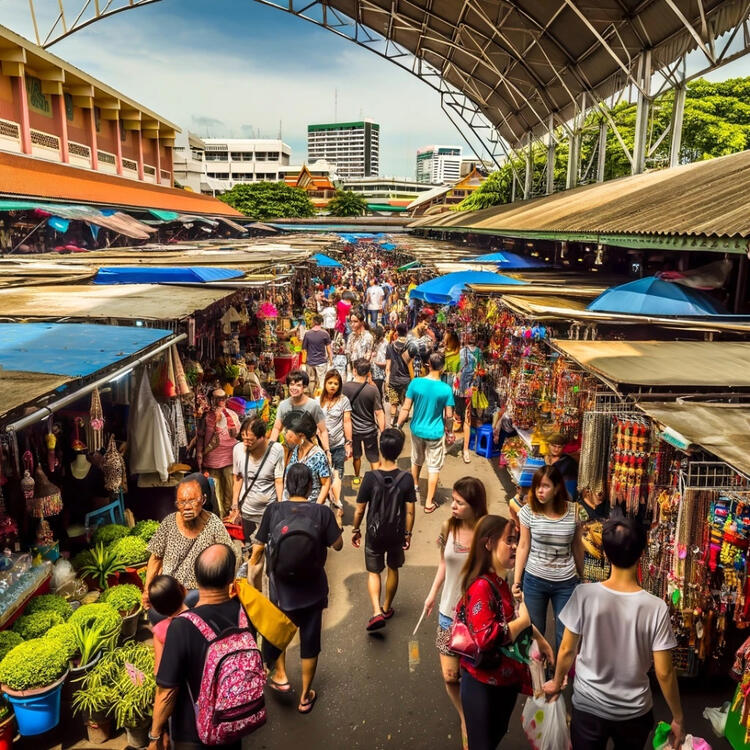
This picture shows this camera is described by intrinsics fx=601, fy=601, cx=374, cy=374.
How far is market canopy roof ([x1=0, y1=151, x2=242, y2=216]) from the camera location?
13.8m

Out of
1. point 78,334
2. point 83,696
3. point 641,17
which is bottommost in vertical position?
point 83,696

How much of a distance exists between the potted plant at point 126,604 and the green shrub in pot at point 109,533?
0.58 metres

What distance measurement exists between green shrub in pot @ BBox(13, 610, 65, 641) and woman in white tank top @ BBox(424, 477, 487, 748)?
235cm

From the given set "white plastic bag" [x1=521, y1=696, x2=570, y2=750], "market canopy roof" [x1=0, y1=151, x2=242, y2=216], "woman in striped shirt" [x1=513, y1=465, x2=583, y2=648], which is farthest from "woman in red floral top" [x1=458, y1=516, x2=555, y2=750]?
"market canopy roof" [x1=0, y1=151, x2=242, y2=216]

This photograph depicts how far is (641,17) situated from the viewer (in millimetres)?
14484

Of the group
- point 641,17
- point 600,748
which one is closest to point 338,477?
point 600,748

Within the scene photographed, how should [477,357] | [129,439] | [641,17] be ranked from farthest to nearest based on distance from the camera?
[641,17] < [477,357] < [129,439]

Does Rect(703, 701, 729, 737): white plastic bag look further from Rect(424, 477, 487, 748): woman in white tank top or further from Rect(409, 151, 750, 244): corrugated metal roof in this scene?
Rect(409, 151, 750, 244): corrugated metal roof

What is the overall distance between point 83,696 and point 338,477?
11.7 feet

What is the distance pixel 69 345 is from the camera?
4312 millimetres

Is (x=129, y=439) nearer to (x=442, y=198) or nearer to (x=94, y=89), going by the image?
(x=94, y=89)

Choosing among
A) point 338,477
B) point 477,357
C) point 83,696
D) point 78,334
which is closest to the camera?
point 83,696

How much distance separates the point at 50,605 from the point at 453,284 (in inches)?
272

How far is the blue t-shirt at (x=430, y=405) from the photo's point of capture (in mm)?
6348
